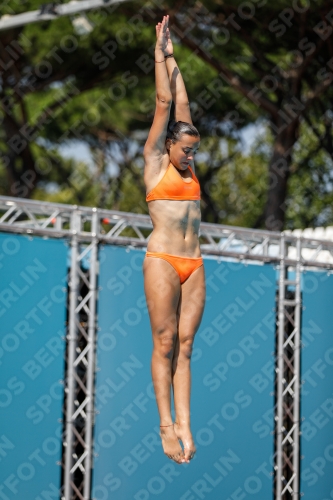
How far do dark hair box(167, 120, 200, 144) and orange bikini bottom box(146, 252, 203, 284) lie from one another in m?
0.55

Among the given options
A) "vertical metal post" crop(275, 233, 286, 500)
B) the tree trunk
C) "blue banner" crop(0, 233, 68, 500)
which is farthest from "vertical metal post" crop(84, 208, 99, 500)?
the tree trunk

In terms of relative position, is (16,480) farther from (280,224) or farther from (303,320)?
(280,224)

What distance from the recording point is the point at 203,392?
25.1 feet

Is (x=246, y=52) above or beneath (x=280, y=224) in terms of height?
above

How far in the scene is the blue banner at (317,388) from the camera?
8.30 meters

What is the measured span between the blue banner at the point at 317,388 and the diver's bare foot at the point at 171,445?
4567 mm

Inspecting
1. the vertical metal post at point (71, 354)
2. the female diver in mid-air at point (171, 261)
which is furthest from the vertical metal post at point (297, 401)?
the female diver in mid-air at point (171, 261)

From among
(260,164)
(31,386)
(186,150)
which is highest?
(260,164)

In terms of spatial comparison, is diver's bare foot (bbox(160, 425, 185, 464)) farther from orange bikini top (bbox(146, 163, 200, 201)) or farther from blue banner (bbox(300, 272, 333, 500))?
blue banner (bbox(300, 272, 333, 500))

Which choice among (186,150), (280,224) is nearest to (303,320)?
(186,150)

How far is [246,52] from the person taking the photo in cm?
1583

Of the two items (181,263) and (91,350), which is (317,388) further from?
(181,263)

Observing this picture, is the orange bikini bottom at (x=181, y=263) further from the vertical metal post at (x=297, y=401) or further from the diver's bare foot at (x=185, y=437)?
the vertical metal post at (x=297, y=401)

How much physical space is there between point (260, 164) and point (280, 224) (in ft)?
34.5
